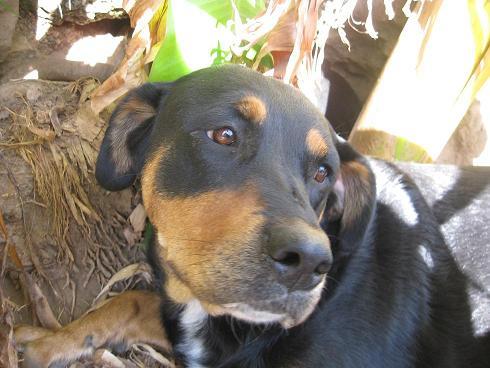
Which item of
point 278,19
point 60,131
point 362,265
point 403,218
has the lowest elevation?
point 60,131

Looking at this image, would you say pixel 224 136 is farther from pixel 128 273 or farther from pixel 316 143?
pixel 128 273

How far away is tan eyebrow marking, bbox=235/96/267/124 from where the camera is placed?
2854 mm

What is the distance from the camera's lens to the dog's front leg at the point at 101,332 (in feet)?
11.0

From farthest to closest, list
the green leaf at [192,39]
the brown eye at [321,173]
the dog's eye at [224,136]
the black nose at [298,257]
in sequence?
1. the green leaf at [192,39]
2. the brown eye at [321,173]
3. the dog's eye at [224,136]
4. the black nose at [298,257]

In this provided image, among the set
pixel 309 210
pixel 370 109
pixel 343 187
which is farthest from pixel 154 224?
pixel 370 109

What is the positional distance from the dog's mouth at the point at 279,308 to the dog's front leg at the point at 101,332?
115 centimetres

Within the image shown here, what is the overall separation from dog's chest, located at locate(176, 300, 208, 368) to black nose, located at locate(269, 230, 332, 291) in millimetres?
1138

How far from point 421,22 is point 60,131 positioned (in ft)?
9.09

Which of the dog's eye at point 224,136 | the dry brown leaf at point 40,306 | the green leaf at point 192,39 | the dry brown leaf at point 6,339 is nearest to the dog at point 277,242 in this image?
the dog's eye at point 224,136

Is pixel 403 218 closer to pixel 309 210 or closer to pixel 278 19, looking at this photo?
pixel 309 210

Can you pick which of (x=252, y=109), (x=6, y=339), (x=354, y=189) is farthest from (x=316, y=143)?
(x=6, y=339)

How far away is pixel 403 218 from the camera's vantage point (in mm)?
3393

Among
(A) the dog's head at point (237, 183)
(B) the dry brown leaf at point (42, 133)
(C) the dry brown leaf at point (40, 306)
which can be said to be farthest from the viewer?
(B) the dry brown leaf at point (42, 133)

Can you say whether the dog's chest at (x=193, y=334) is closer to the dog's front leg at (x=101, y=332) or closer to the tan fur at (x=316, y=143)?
the dog's front leg at (x=101, y=332)
